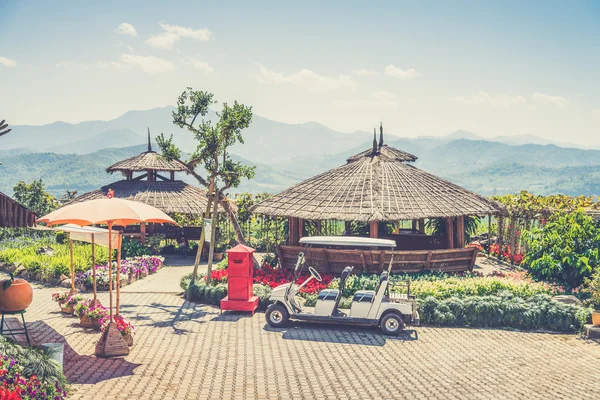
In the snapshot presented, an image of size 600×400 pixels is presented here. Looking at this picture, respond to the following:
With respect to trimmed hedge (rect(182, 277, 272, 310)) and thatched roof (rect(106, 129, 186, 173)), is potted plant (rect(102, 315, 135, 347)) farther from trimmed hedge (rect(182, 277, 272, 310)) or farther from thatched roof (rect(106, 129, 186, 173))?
thatched roof (rect(106, 129, 186, 173))

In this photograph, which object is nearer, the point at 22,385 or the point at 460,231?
the point at 22,385

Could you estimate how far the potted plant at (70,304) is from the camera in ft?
42.0

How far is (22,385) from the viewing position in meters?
7.39

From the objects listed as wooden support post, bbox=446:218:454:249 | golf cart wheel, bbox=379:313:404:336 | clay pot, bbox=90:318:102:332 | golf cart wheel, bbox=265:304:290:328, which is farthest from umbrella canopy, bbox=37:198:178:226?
wooden support post, bbox=446:218:454:249

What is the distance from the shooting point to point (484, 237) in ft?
87.0

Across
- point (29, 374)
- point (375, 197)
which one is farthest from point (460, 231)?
point (29, 374)

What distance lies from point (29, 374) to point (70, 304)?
5.44m

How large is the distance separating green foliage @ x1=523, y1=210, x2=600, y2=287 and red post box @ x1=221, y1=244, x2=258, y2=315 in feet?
26.1

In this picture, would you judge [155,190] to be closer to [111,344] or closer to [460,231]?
[460,231]

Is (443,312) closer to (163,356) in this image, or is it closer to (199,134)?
(163,356)

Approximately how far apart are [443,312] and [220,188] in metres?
7.20

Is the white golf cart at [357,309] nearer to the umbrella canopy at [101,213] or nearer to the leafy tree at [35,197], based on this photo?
the umbrella canopy at [101,213]

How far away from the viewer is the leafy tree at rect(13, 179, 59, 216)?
2936 cm

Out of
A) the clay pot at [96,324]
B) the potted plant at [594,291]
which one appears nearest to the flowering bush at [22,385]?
the clay pot at [96,324]
